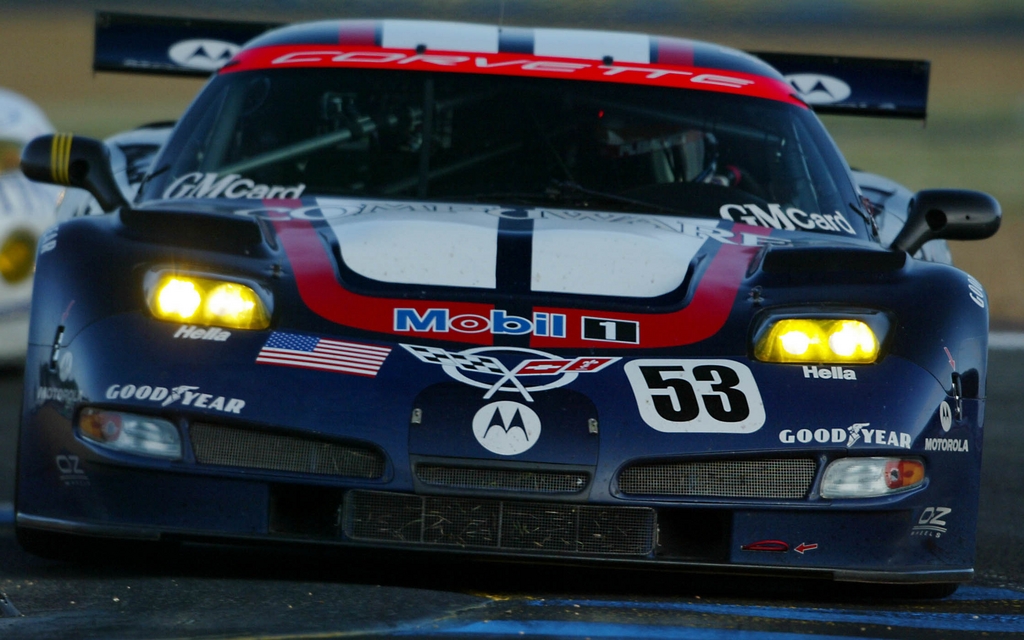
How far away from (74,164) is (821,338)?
7.06 feet

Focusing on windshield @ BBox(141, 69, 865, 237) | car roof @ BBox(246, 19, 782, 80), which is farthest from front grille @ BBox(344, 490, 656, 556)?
car roof @ BBox(246, 19, 782, 80)

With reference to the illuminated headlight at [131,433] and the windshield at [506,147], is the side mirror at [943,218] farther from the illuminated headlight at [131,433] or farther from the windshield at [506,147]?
the illuminated headlight at [131,433]

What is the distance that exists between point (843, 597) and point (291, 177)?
186cm

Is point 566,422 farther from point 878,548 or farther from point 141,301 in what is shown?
point 141,301

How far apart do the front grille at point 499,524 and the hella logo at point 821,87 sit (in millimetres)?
3225

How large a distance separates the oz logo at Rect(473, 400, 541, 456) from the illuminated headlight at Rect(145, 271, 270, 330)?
0.56m

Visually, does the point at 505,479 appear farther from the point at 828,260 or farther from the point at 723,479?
the point at 828,260

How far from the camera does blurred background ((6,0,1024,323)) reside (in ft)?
52.3

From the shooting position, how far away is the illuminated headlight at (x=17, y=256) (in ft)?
26.1

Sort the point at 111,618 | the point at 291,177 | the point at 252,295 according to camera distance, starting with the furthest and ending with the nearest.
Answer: the point at 291,177 < the point at 252,295 < the point at 111,618

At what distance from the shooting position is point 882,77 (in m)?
6.84

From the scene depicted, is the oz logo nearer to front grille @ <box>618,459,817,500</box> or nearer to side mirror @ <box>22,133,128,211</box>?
front grille @ <box>618,459,817,500</box>

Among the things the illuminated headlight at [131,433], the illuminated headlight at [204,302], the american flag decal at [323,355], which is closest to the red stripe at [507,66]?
the illuminated headlight at [204,302]

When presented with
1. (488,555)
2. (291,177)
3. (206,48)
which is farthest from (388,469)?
(206,48)
